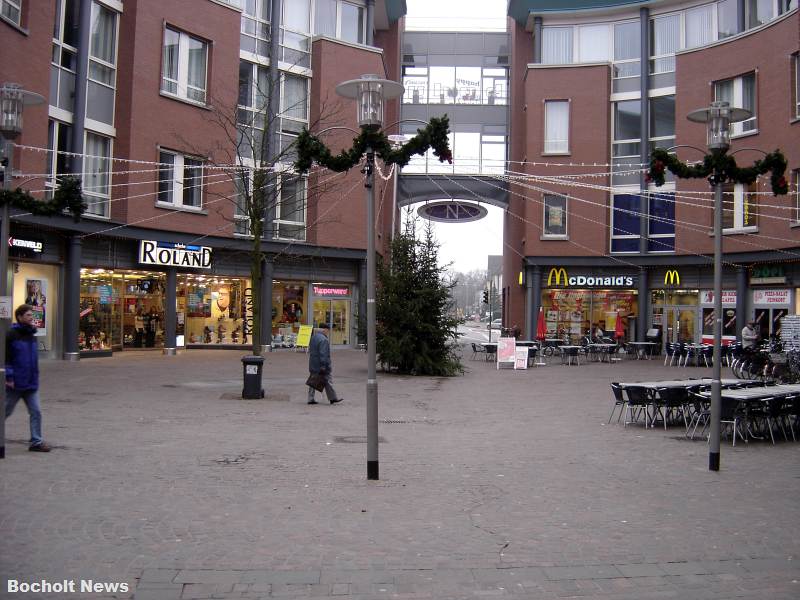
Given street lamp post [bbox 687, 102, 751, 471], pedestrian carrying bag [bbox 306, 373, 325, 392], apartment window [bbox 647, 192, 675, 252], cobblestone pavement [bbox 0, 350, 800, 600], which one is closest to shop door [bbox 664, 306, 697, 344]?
apartment window [bbox 647, 192, 675, 252]

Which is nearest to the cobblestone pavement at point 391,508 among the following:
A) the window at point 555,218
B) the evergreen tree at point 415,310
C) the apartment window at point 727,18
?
the evergreen tree at point 415,310

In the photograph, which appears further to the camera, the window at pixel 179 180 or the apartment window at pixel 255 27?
the apartment window at pixel 255 27

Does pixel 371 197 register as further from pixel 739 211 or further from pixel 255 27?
pixel 255 27

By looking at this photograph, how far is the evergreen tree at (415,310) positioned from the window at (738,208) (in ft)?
42.2

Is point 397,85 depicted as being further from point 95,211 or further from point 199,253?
point 199,253

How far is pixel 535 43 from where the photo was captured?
36.0m

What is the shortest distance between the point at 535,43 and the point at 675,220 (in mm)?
11062

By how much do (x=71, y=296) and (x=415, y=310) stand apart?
10968 mm

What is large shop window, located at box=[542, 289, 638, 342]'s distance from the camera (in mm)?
35094

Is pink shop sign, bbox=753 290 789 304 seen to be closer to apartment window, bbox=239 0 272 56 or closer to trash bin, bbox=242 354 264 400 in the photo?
trash bin, bbox=242 354 264 400

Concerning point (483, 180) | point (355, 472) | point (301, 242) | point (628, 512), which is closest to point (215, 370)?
point (301, 242)

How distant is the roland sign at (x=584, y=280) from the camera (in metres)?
34.3

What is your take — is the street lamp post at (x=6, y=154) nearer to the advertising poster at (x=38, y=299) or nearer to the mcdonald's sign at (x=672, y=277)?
the advertising poster at (x=38, y=299)

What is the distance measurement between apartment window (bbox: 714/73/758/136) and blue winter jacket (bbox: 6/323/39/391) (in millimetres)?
26492
